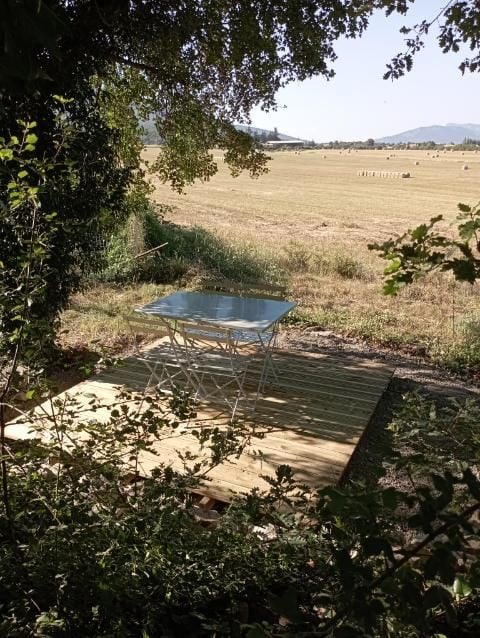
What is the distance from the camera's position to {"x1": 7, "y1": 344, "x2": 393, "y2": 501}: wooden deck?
3605mm

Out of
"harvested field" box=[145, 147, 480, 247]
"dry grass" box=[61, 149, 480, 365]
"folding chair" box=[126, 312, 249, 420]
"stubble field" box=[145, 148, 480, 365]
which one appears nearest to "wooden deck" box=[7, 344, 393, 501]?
"folding chair" box=[126, 312, 249, 420]

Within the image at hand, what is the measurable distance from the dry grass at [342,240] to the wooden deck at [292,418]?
179 cm

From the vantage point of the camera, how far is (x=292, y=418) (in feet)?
14.8

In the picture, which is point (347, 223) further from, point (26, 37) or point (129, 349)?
point (26, 37)

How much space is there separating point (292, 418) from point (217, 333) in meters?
1.16

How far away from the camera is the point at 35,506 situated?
175cm

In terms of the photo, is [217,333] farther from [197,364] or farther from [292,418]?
[292,418]

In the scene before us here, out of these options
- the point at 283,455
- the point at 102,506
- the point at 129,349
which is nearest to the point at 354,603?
the point at 102,506

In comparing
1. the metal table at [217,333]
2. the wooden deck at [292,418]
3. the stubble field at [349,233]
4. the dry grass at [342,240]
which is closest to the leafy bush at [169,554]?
the stubble field at [349,233]

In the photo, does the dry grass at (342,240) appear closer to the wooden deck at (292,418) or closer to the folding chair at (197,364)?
the wooden deck at (292,418)

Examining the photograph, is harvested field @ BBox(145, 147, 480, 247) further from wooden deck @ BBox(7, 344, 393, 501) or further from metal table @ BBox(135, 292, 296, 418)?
metal table @ BBox(135, 292, 296, 418)

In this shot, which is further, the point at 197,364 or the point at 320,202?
the point at 320,202

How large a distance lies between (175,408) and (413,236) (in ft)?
4.15

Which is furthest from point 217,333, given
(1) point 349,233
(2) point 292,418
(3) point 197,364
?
(1) point 349,233
